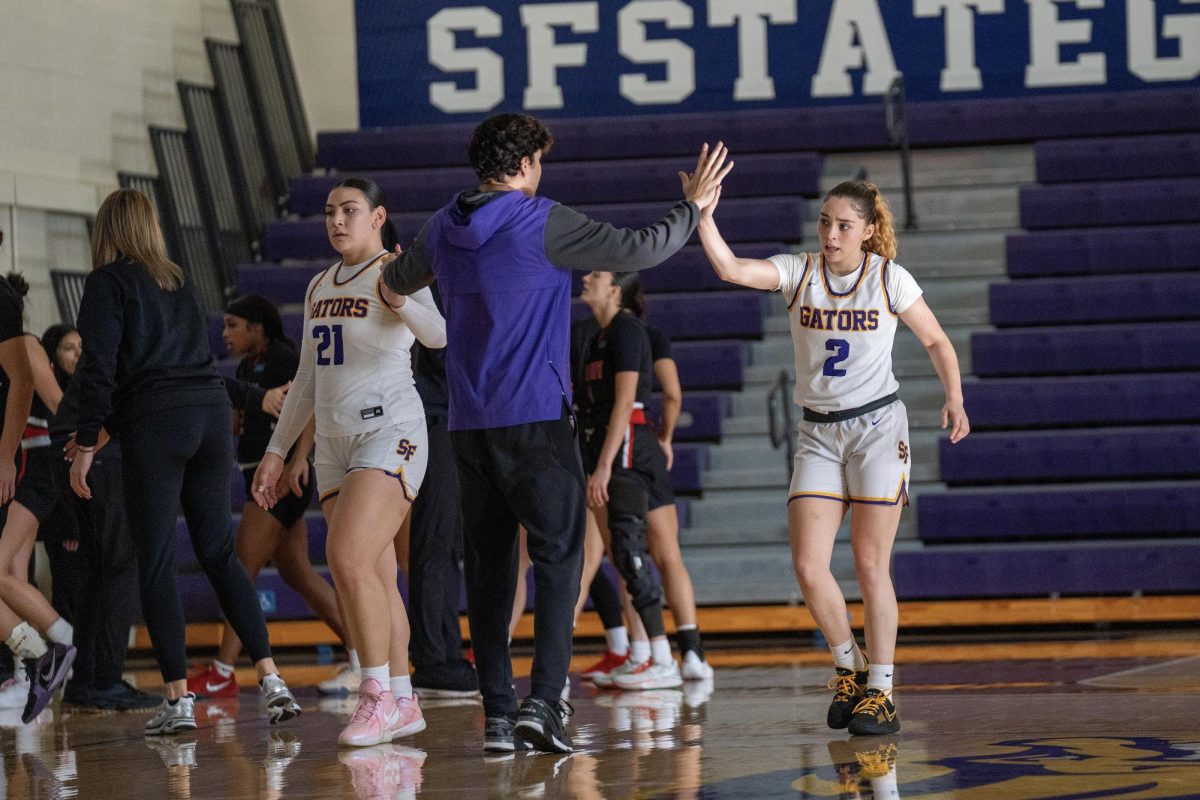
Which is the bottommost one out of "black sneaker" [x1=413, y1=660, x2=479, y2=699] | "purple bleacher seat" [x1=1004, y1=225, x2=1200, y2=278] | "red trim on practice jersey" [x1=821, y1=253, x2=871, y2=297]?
"black sneaker" [x1=413, y1=660, x2=479, y2=699]

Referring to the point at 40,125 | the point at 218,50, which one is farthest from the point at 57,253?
the point at 218,50

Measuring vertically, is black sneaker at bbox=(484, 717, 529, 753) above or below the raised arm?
below

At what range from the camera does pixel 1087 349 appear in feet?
33.1

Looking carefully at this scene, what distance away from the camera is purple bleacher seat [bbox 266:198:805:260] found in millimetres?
11133

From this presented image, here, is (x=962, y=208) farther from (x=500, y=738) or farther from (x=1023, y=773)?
(x=1023, y=773)

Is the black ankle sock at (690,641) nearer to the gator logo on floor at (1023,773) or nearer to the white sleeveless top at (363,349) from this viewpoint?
the white sleeveless top at (363,349)

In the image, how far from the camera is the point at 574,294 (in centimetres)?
1169

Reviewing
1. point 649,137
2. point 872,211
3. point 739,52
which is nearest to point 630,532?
point 872,211

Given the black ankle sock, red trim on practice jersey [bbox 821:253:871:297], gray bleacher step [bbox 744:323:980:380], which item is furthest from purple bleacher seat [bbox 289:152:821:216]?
red trim on practice jersey [bbox 821:253:871:297]

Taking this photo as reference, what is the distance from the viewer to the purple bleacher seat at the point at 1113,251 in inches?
419

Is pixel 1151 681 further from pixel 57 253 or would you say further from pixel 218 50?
pixel 218 50

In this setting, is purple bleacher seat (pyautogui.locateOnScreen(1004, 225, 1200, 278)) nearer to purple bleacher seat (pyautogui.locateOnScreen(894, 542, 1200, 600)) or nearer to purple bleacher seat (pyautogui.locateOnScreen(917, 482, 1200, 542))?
purple bleacher seat (pyautogui.locateOnScreen(917, 482, 1200, 542))

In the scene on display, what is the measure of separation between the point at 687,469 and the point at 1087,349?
2.53 m

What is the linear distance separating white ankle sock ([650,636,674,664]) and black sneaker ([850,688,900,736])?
83.6 inches
